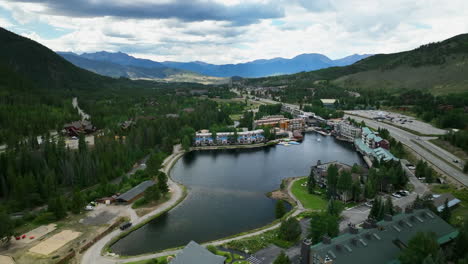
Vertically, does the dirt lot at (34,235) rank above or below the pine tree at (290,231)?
below

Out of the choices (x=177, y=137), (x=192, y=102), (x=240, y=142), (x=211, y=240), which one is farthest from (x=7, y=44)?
Answer: (x=211, y=240)

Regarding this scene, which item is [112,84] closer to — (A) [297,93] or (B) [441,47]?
(A) [297,93]

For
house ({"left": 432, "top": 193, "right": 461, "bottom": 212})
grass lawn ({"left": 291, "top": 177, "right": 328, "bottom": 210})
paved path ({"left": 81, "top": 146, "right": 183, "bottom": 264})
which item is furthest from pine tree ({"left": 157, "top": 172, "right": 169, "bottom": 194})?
house ({"left": 432, "top": 193, "right": 461, "bottom": 212})

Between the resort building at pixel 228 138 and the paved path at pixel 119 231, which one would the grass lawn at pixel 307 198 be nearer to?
the paved path at pixel 119 231

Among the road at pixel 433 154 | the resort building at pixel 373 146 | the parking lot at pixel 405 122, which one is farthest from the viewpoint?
the parking lot at pixel 405 122

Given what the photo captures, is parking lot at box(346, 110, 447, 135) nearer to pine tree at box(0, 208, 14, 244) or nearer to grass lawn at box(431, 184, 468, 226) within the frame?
grass lawn at box(431, 184, 468, 226)

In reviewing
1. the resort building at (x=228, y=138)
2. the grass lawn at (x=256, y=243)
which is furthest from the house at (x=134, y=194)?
the resort building at (x=228, y=138)
